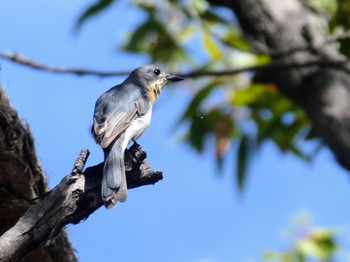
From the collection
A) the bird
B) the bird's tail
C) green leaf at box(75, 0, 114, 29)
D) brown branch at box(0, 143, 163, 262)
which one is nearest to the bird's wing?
the bird

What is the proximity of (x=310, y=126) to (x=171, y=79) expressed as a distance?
168 centimetres

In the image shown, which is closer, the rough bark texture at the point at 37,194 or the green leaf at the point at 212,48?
the rough bark texture at the point at 37,194

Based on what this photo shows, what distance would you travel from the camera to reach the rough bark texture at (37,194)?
11.6ft

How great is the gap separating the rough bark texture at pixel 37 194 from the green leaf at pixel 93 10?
65 centimetres

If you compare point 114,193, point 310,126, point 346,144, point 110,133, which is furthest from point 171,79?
point 346,144

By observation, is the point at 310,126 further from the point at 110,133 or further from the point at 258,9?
the point at 110,133

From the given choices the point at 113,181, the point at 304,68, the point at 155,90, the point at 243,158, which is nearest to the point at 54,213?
the point at 113,181

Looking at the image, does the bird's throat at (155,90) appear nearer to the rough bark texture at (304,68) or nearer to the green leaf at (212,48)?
the green leaf at (212,48)

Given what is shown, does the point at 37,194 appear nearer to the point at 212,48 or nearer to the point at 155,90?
the point at 212,48

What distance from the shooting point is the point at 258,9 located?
387 cm

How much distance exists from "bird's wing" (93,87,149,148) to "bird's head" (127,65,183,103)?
0.42 metres

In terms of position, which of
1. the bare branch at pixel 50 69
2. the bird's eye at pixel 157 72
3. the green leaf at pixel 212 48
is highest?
the bird's eye at pixel 157 72

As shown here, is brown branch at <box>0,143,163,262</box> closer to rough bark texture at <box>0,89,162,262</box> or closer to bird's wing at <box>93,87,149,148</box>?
rough bark texture at <box>0,89,162,262</box>

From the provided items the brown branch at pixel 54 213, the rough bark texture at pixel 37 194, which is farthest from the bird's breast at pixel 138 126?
the brown branch at pixel 54 213
